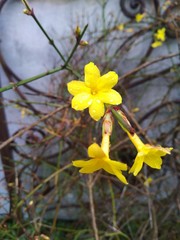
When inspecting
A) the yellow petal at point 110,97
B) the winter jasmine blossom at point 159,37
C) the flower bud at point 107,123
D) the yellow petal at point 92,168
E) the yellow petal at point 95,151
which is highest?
the winter jasmine blossom at point 159,37

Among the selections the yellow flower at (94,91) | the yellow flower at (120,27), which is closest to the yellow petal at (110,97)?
the yellow flower at (94,91)

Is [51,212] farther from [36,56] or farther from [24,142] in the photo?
[36,56]

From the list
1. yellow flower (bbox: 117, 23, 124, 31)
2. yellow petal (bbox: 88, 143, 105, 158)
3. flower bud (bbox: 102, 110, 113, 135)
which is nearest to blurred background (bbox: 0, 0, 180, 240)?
yellow flower (bbox: 117, 23, 124, 31)

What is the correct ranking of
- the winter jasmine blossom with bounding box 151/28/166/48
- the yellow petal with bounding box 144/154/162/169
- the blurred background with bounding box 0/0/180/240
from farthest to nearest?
the blurred background with bounding box 0/0/180/240 → the winter jasmine blossom with bounding box 151/28/166/48 → the yellow petal with bounding box 144/154/162/169

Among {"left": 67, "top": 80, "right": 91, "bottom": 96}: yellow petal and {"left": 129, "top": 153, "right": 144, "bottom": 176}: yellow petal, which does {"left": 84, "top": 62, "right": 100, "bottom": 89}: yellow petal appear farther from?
{"left": 129, "top": 153, "right": 144, "bottom": 176}: yellow petal

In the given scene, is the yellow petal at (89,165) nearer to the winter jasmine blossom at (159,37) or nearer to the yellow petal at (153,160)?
the yellow petal at (153,160)

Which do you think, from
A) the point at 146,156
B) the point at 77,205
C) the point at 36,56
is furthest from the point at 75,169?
the point at 146,156

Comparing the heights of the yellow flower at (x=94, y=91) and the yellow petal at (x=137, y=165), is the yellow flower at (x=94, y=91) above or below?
above
